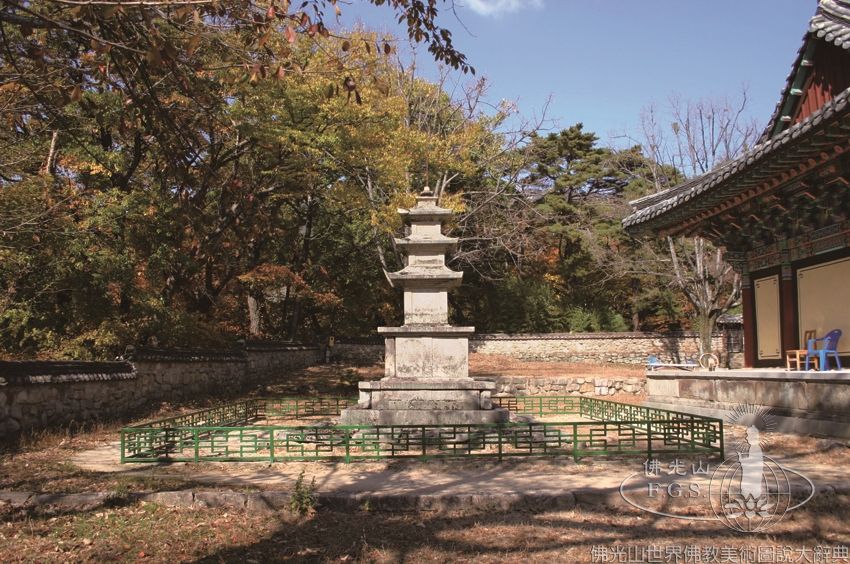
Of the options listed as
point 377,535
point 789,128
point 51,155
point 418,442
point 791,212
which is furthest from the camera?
point 51,155

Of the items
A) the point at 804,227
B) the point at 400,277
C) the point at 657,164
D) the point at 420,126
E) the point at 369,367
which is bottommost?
the point at 369,367

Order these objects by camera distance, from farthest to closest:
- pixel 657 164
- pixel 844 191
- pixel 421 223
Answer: pixel 657 164 → pixel 421 223 → pixel 844 191

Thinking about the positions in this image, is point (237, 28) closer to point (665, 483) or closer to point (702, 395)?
point (665, 483)

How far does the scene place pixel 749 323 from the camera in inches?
647

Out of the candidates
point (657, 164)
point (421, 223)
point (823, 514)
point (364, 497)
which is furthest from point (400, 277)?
point (657, 164)

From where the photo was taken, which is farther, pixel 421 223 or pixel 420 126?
pixel 420 126

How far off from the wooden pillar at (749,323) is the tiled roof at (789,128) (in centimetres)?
298

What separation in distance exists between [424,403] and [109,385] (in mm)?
7468

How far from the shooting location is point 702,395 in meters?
15.2

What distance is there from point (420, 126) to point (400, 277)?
1952cm

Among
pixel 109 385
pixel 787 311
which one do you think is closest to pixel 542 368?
pixel 787 311

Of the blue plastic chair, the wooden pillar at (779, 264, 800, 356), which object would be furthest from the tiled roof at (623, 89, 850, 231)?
the blue plastic chair

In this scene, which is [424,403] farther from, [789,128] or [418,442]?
[789,128]

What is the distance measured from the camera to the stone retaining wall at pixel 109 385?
36.9 feet
